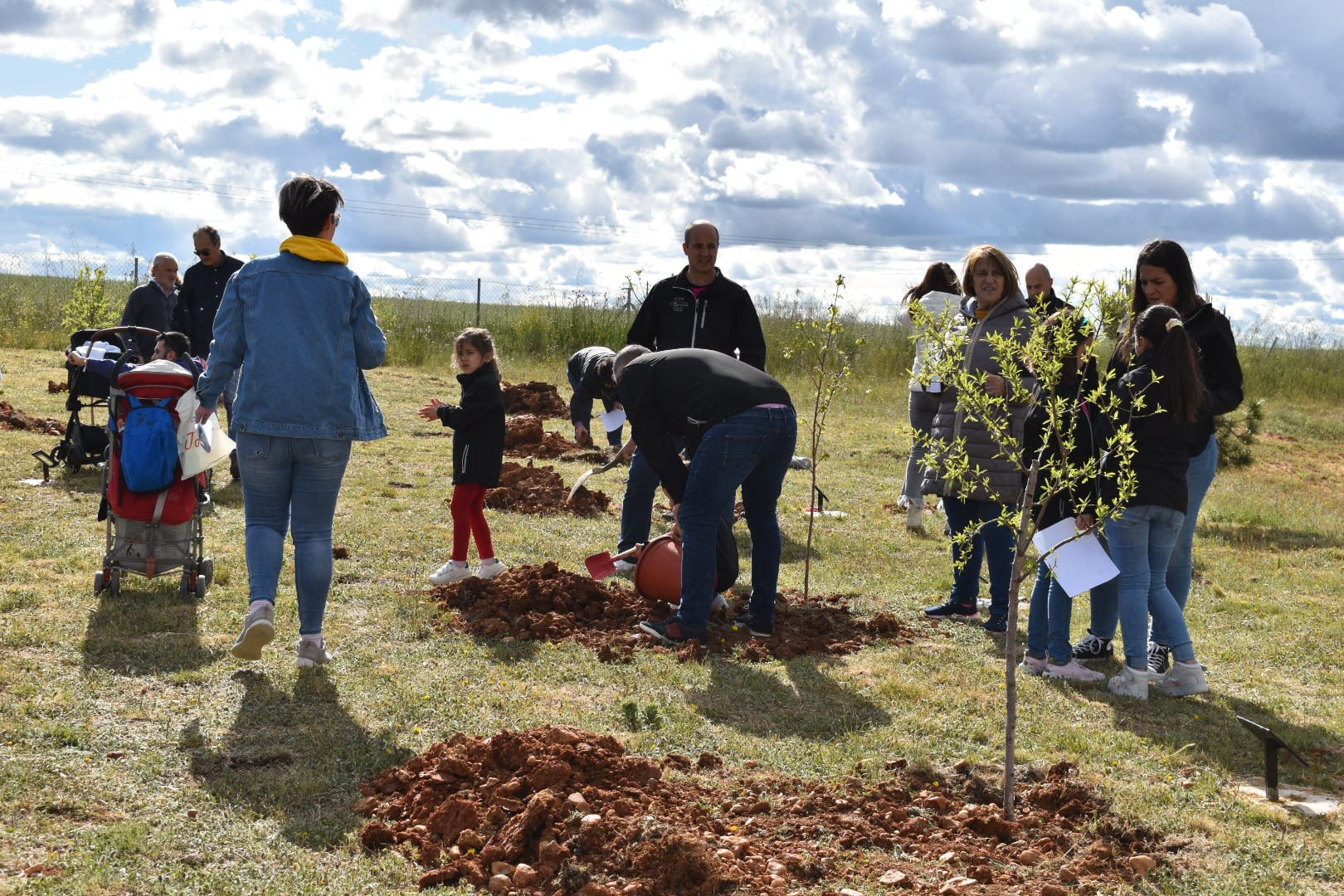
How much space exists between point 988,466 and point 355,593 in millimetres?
3612

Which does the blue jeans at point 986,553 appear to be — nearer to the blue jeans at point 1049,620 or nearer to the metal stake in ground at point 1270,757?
the blue jeans at point 1049,620

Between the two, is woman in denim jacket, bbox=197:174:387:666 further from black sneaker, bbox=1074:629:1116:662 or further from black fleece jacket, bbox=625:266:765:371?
black sneaker, bbox=1074:629:1116:662

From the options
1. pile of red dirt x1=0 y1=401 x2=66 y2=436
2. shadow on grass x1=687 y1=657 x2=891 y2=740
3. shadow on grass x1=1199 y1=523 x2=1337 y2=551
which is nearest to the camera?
shadow on grass x1=687 y1=657 x2=891 y2=740

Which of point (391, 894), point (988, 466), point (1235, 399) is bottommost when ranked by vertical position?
point (391, 894)

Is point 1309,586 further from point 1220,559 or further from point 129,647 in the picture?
point 129,647

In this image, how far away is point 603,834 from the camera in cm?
362

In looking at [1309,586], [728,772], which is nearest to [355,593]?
[728,772]

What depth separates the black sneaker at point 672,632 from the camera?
6090 mm

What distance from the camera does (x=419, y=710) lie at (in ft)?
16.4

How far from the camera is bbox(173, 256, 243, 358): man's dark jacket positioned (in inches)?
366

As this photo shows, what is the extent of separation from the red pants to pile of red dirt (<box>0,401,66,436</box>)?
7007 millimetres

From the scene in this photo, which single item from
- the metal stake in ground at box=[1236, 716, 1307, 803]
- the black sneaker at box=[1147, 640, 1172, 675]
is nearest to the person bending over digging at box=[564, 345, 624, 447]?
the black sneaker at box=[1147, 640, 1172, 675]

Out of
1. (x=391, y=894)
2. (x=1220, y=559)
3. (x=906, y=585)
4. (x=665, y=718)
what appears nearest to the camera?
(x=391, y=894)

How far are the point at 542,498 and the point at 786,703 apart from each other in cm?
518
